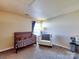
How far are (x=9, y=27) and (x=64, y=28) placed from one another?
327cm

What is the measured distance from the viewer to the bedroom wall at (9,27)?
4.55 meters

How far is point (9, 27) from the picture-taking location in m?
4.89

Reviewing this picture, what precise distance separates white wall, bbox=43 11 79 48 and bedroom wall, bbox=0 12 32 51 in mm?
2205

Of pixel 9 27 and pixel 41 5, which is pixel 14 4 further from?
pixel 9 27

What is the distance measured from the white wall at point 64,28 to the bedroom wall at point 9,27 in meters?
2.21

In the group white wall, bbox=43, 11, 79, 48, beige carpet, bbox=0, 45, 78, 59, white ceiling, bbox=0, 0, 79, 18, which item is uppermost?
white ceiling, bbox=0, 0, 79, 18

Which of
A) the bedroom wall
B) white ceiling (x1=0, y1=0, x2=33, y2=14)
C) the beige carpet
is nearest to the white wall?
the beige carpet

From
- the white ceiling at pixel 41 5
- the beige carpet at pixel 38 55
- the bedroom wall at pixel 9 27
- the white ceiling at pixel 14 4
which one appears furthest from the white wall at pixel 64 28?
the white ceiling at pixel 14 4

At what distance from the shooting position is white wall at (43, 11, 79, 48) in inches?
184

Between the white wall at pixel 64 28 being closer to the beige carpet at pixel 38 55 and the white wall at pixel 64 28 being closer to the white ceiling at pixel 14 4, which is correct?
the beige carpet at pixel 38 55

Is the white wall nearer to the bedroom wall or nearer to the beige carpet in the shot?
the beige carpet

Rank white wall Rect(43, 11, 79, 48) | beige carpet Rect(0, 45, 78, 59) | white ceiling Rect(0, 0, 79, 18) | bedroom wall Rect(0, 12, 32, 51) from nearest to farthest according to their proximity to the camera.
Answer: white ceiling Rect(0, 0, 79, 18), beige carpet Rect(0, 45, 78, 59), bedroom wall Rect(0, 12, 32, 51), white wall Rect(43, 11, 79, 48)

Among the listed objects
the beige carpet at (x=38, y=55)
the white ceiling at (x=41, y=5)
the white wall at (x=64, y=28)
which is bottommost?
the beige carpet at (x=38, y=55)

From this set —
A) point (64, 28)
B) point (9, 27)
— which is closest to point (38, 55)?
point (9, 27)
